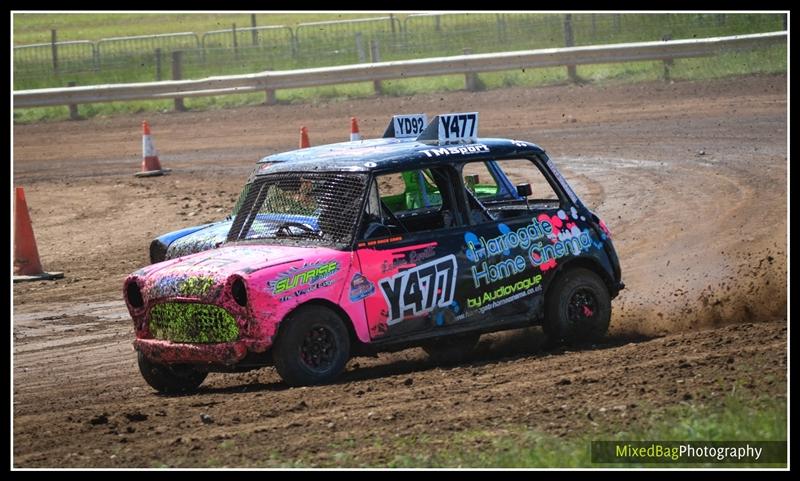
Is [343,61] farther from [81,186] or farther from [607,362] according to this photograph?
[607,362]

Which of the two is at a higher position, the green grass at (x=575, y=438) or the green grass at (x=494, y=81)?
the green grass at (x=494, y=81)

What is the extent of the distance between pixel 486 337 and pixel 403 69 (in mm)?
17162

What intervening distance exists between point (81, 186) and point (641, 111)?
9.81 m

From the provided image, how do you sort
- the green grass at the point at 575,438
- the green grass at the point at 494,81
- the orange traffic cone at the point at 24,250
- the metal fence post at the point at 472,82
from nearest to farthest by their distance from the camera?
the green grass at the point at 575,438
the orange traffic cone at the point at 24,250
the green grass at the point at 494,81
the metal fence post at the point at 472,82

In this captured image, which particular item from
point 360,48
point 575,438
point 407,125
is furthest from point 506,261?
point 360,48

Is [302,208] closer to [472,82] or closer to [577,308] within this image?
[577,308]

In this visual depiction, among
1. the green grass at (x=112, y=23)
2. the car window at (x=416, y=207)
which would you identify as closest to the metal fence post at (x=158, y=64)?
the green grass at (x=112, y=23)

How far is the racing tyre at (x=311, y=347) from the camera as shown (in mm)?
8492

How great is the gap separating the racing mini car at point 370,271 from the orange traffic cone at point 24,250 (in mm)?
4960

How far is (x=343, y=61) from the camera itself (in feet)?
100

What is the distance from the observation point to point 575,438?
6938mm

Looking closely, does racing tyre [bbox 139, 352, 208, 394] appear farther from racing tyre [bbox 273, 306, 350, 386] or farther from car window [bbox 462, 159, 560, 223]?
car window [bbox 462, 159, 560, 223]

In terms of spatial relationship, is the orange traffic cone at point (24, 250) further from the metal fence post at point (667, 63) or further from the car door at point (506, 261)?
the metal fence post at point (667, 63)
